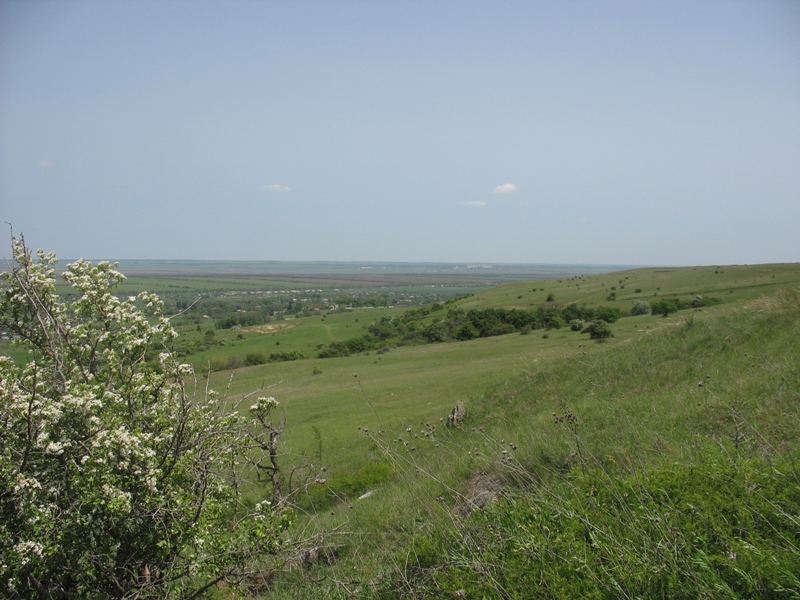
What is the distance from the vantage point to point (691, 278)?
75.1 meters

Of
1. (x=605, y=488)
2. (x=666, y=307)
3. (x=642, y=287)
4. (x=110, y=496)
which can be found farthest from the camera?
(x=642, y=287)

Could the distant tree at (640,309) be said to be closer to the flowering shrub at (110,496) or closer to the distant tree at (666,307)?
the distant tree at (666,307)

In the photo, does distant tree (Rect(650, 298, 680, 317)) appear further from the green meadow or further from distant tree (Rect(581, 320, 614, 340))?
the green meadow

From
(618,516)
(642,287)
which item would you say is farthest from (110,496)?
(642,287)

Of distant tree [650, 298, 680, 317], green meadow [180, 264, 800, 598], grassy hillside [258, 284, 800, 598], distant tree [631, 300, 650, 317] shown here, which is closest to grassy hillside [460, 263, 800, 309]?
distant tree [631, 300, 650, 317]

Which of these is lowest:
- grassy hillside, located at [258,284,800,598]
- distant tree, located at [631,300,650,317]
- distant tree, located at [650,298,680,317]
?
distant tree, located at [631,300,650,317]

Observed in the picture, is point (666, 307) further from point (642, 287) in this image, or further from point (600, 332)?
point (642, 287)

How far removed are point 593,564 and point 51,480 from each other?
482 cm

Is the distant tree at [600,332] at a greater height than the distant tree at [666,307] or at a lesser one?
lesser

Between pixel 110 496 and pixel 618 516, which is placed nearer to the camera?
pixel 618 516

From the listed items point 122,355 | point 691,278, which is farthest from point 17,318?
point 691,278

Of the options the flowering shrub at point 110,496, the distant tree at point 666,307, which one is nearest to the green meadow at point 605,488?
the flowering shrub at point 110,496

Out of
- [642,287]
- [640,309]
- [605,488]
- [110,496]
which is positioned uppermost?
[642,287]

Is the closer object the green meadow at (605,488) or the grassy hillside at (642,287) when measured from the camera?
the green meadow at (605,488)
